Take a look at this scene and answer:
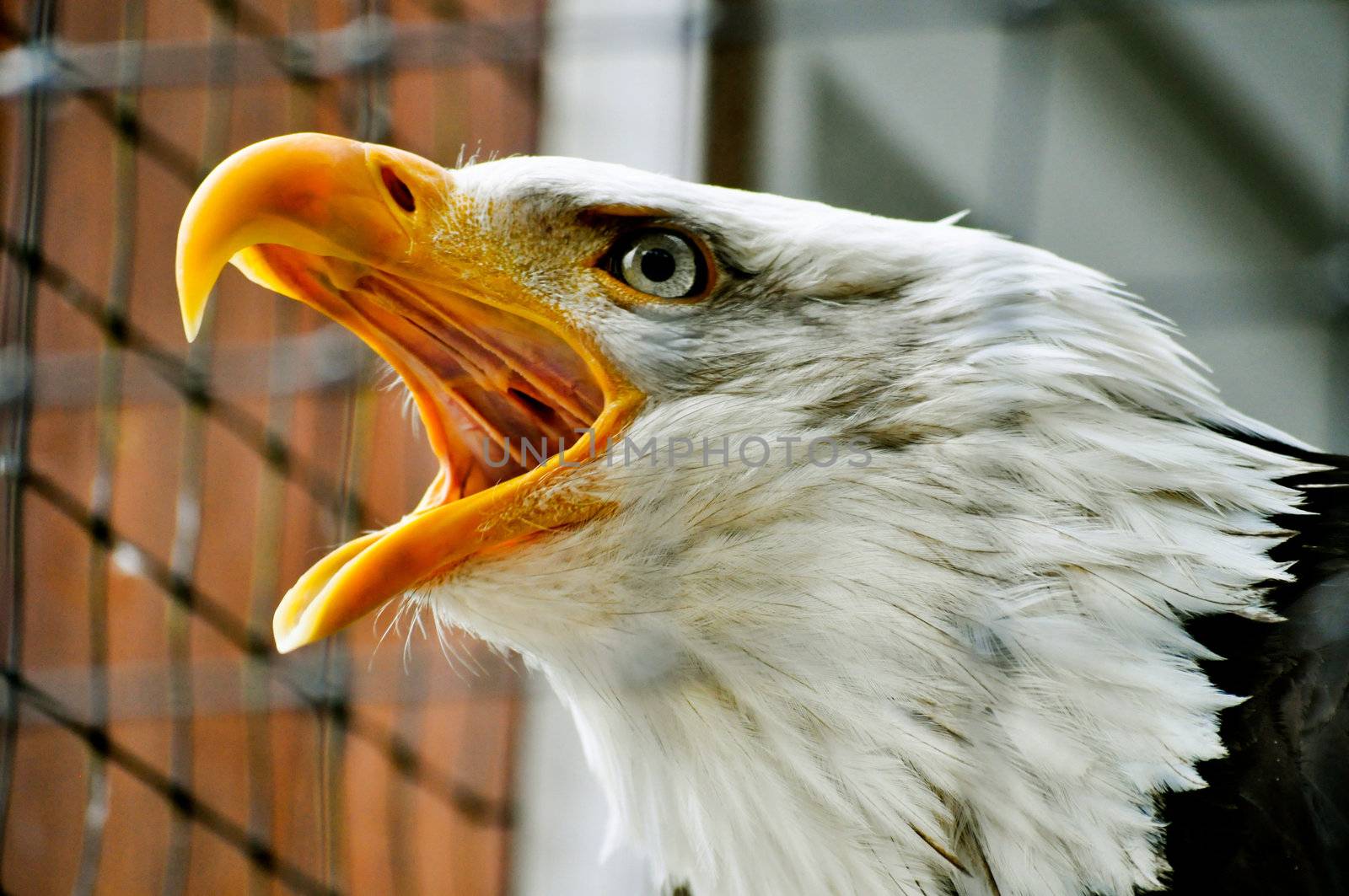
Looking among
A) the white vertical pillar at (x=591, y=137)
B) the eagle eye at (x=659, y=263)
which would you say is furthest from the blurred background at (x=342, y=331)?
the eagle eye at (x=659, y=263)

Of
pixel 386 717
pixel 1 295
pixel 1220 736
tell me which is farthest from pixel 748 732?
pixel 1 295

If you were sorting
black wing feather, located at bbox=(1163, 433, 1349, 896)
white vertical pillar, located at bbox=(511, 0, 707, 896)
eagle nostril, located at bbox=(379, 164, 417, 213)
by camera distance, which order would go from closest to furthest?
black wing feather, located at bbox=(1163, 433, 1349, 896), eagle nostril, located at bbox=(379, 164, 417, 213), white vertical pillar, located at bbox=(511, 0, 707, 896)

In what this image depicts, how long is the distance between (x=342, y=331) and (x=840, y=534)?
1275 millimetres

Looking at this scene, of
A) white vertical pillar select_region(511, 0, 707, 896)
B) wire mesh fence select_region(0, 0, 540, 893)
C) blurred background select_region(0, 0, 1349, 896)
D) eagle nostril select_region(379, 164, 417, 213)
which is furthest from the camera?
wire mesh fence select_region(0, 0, 540, 893)

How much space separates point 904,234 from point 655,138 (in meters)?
0.89

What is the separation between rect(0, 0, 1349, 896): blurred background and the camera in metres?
Answer: 1.80

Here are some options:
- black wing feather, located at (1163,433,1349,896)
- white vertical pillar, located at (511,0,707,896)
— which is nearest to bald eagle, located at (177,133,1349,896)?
black wing feather, located at (1163,433,1349,896)

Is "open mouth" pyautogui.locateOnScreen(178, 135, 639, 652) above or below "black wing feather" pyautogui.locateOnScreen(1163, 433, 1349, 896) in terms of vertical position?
above

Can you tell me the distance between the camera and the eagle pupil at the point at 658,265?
3.15 ft

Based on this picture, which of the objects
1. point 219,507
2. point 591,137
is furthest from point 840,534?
point 219,507

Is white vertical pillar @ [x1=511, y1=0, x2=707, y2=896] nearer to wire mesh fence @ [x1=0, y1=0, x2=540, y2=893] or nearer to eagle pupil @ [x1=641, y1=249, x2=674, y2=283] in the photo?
wire mesh fence @ [x1=0, y1=0, x2=540, y2=893]

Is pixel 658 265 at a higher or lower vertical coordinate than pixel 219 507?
higher

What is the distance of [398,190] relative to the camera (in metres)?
0.97

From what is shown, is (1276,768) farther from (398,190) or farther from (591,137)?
(591,137)
